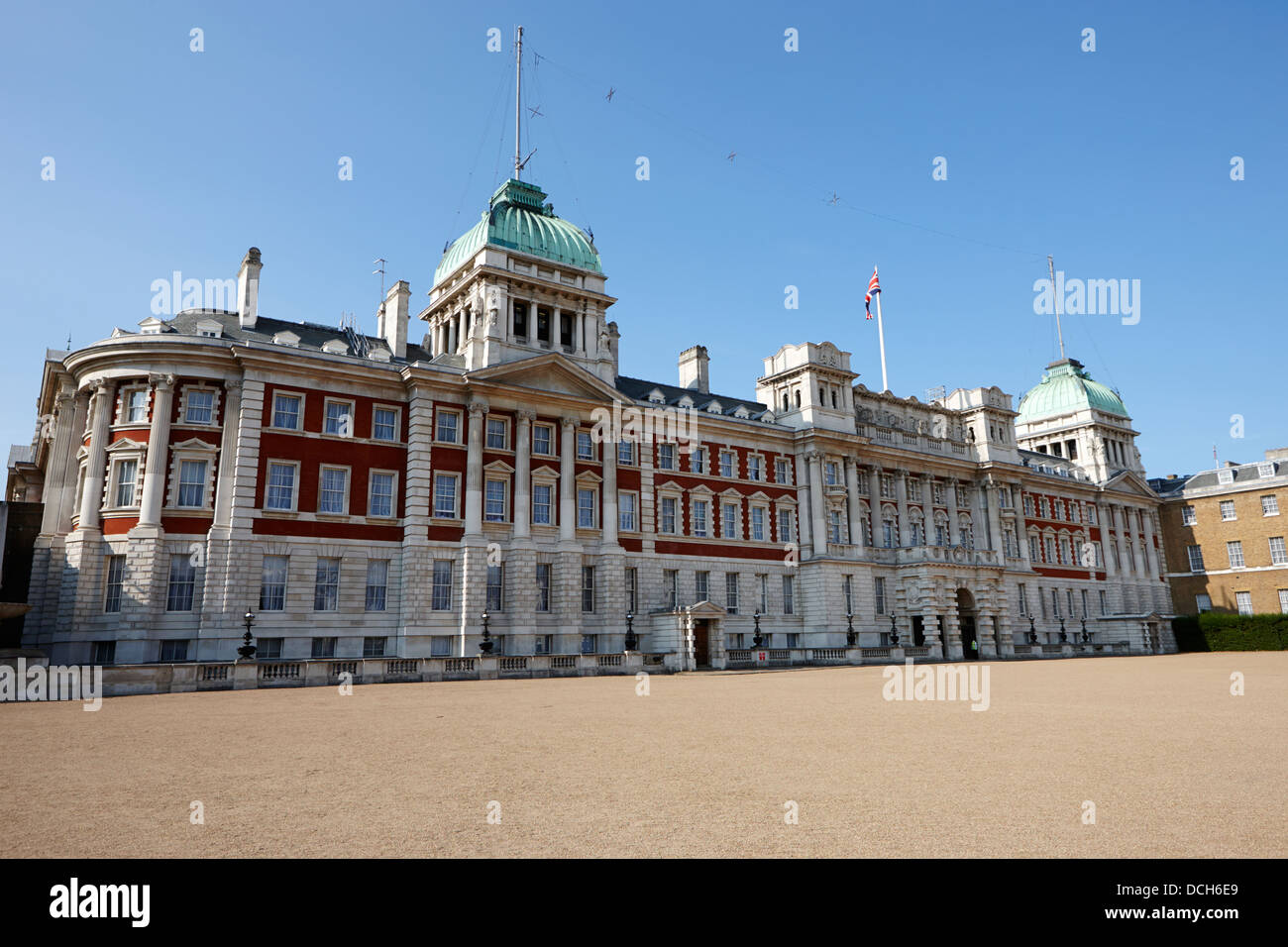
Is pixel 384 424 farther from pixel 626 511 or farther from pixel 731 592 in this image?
pixel 731 592

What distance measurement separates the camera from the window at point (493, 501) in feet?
139

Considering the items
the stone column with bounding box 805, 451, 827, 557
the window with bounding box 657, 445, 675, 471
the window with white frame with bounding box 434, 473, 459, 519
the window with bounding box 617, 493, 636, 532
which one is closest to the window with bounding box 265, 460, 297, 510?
the window with white frame with bounding box 434, 473, 459, 519

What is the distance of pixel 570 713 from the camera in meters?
19.3

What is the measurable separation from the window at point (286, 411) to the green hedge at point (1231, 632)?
7275cm

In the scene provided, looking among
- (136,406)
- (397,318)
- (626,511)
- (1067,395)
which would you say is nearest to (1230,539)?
(1067,395)

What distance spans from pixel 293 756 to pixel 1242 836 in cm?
1204

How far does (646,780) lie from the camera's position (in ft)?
35.0

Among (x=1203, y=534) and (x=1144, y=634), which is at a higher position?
(x=1203, y=534)

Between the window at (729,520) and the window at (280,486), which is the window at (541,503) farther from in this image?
the window at (729,520)

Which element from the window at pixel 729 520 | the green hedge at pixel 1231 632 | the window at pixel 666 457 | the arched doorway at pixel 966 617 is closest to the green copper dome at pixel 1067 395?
the green hedge at pixel 1231 632

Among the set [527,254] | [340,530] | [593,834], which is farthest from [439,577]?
[593,834]

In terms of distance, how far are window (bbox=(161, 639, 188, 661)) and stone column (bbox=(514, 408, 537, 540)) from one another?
1553 cm
